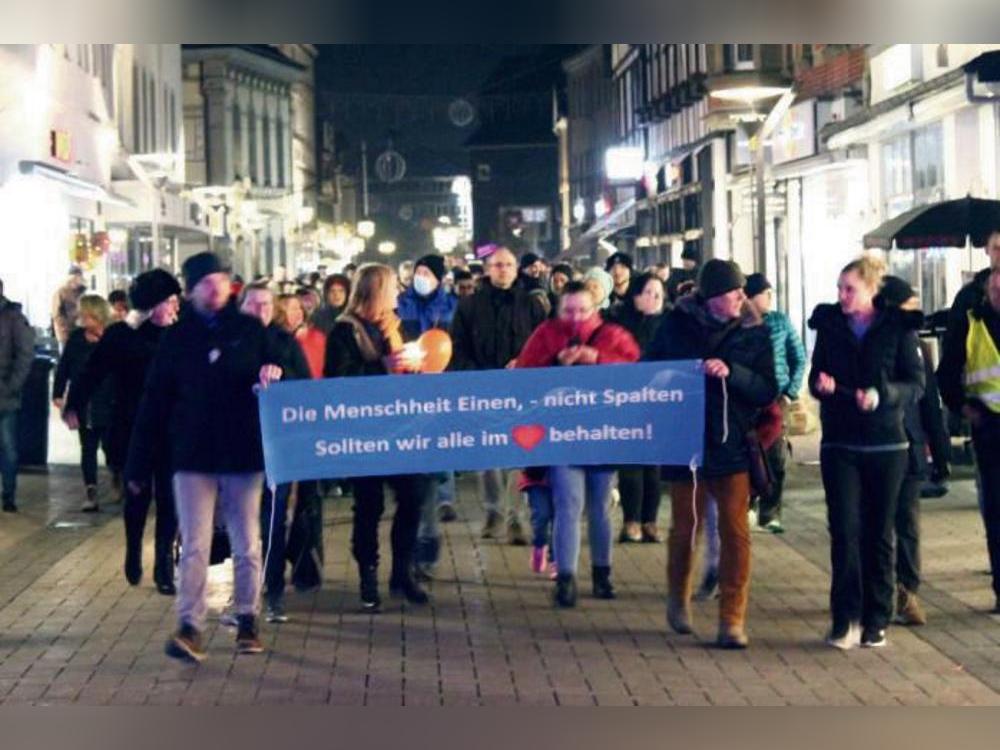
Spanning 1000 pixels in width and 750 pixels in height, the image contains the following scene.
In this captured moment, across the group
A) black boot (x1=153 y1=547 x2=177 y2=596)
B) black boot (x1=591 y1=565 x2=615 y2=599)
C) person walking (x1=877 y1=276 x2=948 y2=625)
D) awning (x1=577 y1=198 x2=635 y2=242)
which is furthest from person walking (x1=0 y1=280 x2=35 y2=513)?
awning (x1=577 y1=198 x2=635 y2=242)

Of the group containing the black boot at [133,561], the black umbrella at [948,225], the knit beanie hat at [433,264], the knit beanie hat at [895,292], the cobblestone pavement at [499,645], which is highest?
the black umbrella at [948,225]

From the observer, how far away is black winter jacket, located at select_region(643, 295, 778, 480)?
10.9m

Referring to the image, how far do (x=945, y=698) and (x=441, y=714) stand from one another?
2169 mm

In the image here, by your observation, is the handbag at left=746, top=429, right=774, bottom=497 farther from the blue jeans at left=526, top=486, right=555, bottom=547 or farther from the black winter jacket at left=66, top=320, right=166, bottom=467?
the black winter jacket at left=66, top=320, right=166, bottom=467

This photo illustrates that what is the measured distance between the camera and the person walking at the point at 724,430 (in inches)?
426

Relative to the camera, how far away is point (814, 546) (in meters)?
14.6

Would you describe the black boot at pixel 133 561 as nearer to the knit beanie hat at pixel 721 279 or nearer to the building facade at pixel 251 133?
the knit beanie hat at pixel 721 279

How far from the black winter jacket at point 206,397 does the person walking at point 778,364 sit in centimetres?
376

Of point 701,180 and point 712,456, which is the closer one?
point 712,456

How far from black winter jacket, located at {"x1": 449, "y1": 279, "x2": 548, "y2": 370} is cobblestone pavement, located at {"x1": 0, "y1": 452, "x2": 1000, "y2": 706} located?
128cm

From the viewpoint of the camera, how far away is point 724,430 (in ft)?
35.9

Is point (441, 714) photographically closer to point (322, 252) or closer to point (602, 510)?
point (602, 510)

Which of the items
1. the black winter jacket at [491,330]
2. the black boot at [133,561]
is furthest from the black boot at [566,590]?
the black winter jacket at [491,330]

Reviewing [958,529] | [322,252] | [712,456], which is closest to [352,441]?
[712,456]
